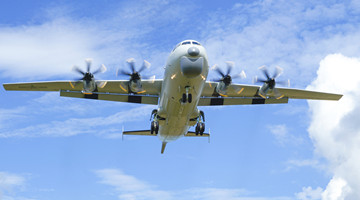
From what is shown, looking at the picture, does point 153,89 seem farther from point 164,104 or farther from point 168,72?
point 168,72

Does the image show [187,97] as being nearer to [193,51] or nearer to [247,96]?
[193,51]

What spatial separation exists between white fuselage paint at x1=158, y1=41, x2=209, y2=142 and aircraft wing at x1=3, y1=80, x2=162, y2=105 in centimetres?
A: 288

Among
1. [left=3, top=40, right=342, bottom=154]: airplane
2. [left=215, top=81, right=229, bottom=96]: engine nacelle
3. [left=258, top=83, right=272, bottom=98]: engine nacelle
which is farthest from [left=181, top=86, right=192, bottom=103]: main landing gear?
[left=258, top=83, right=272, bottom=98]: engine nacelle

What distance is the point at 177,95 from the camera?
26.0 m

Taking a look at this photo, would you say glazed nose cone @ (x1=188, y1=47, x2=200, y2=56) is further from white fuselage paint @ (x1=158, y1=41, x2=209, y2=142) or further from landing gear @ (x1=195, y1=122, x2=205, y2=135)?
landing gear @ (x1=195, y1=122, x2=205, y2=135)

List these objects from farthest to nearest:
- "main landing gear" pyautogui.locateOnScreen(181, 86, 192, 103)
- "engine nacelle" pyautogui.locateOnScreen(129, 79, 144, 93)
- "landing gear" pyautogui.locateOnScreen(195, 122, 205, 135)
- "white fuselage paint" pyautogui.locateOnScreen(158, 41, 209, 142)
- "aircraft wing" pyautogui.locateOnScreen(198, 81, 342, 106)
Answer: "aircraft wing" pyautogui.locateOnScreen(198, 81, 342, 106) → "landing gear" pyautogui.locateOnScreen(195, 122, 205, 135) → "engine nacelle" pyautogui.locateOnScreen(129, 79, 144, 93) → "main landing gear" pyautogui.locateOnScreen(181, 86, 192, 103) → "white fuselage paint" pyautogui.locateOnScreen(158, 41, 209, 142)

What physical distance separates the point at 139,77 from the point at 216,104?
8.97 m

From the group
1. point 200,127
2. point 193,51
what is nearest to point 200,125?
point 200,127

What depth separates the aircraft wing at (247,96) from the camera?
32.6m

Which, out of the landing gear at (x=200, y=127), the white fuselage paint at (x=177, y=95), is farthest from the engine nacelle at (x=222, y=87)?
the landing gear at (x=200, y=127)

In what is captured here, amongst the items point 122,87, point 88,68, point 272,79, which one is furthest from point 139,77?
point 272,79

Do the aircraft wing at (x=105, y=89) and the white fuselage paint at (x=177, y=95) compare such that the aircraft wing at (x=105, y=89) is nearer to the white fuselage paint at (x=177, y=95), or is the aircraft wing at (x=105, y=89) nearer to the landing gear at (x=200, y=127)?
the white fuselage paint at (x=177, y=95)

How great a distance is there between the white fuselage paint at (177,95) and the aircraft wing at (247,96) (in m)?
3.87

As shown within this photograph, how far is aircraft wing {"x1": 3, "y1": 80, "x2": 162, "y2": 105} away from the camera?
1201 inches
